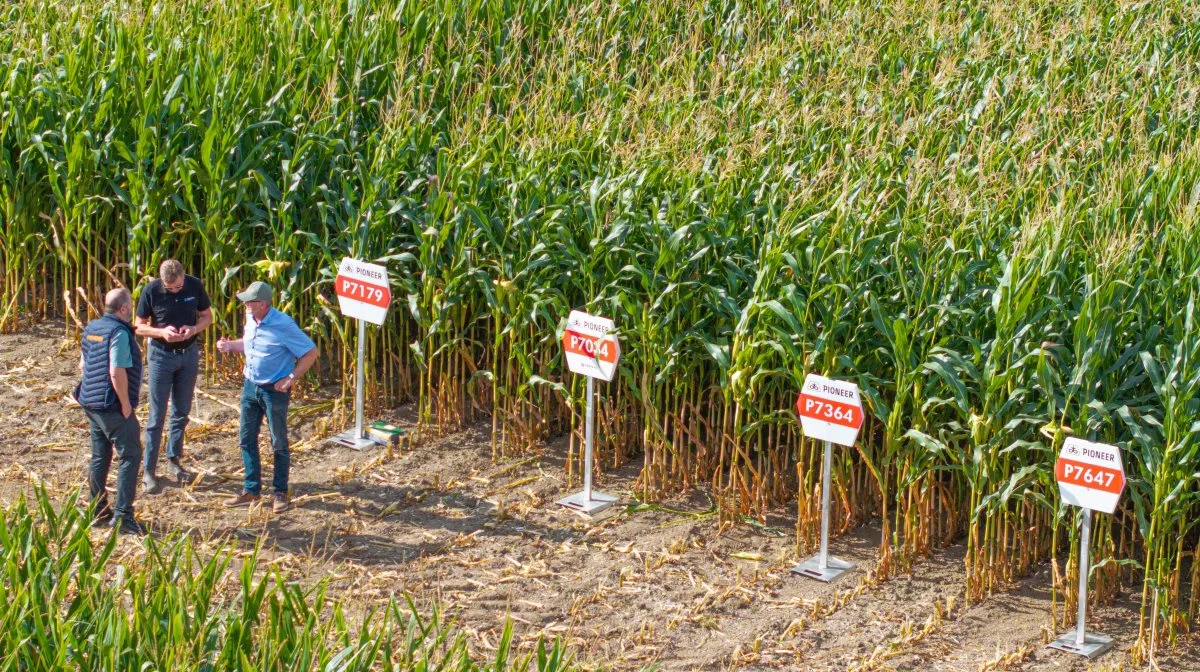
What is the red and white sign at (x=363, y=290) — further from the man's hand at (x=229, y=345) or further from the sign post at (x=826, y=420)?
the sign post at (x=826, y=420)

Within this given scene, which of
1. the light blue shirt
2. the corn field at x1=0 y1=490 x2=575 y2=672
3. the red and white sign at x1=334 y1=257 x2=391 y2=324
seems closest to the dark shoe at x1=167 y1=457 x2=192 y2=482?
the light blue shirt

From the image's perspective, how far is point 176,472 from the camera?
9.42 metres

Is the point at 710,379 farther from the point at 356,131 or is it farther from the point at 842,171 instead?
the point at 356,131

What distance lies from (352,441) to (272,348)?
138cm

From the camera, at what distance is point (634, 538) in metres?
8.89

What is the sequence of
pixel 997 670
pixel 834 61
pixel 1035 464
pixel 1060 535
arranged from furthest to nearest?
pixel 834 61, pixel 1060 535, pixel 1035 464, pixel 997 670

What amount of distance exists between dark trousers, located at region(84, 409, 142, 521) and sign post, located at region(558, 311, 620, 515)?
7.96 feet

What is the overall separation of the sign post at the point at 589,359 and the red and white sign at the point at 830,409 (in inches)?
45.8

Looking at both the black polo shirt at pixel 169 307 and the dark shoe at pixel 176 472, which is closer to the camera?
the black polo shirt at pixel 169 307

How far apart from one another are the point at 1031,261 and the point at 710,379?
224cm

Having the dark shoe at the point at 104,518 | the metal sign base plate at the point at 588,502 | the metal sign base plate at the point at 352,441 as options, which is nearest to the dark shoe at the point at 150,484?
the dark shoe at the point at 104,518

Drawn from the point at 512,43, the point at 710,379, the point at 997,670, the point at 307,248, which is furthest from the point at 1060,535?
the point at 512,43

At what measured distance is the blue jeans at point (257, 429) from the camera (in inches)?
352

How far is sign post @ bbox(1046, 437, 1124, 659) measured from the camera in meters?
7.51
